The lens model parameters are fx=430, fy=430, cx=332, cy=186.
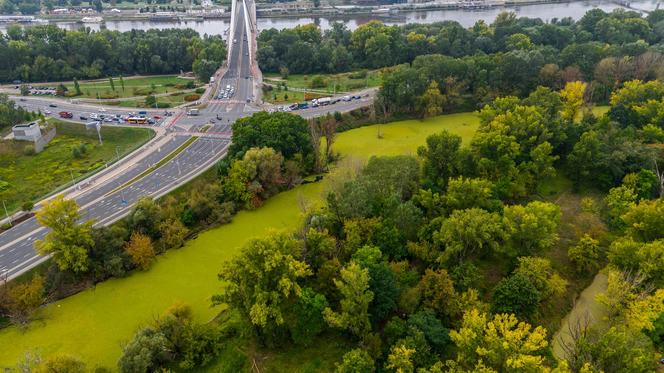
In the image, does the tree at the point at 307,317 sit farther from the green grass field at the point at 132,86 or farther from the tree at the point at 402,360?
the green grass field at the point at 132,86

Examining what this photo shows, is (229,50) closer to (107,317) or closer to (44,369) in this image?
(107,317)

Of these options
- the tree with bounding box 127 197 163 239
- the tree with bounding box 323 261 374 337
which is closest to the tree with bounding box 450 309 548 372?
the tree with bounding box 323 261 374 337

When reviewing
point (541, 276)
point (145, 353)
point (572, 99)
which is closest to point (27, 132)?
point (145, 353)

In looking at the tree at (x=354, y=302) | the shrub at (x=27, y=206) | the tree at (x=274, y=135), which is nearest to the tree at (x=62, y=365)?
the tree at (x=354, y=302)

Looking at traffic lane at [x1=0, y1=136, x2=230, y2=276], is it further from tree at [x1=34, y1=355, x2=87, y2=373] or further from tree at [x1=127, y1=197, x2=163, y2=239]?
tree at [x1=34, y1=355, x2=87, y2=373]

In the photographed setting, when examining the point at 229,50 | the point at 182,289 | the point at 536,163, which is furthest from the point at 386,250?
the point at 229,50
